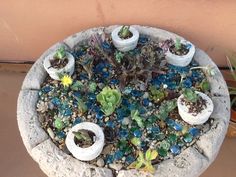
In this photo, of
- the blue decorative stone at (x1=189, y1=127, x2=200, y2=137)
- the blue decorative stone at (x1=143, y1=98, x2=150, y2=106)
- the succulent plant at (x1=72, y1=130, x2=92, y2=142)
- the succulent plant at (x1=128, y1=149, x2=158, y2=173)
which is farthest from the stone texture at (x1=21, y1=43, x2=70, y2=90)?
the blue decorative stone at (x1=189, y1=127, x2=200, y2=137)

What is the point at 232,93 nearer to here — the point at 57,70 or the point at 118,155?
the point at 118,155

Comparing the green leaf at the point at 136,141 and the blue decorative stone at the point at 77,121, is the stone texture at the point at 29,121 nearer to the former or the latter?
the blue decorative stone at the point at 77,121

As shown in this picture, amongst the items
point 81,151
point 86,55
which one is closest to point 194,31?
point 86,55

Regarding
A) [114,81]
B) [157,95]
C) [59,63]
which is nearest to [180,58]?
[157,95]

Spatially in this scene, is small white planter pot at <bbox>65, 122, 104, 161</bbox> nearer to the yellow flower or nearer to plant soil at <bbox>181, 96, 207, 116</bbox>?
the yellow flower

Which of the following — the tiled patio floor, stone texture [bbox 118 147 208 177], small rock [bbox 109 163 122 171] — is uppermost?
small rock [bbox 109 163 122 171]

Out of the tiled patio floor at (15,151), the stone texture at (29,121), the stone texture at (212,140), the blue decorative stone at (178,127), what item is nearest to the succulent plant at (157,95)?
the blue decorative stone at (178,127)
